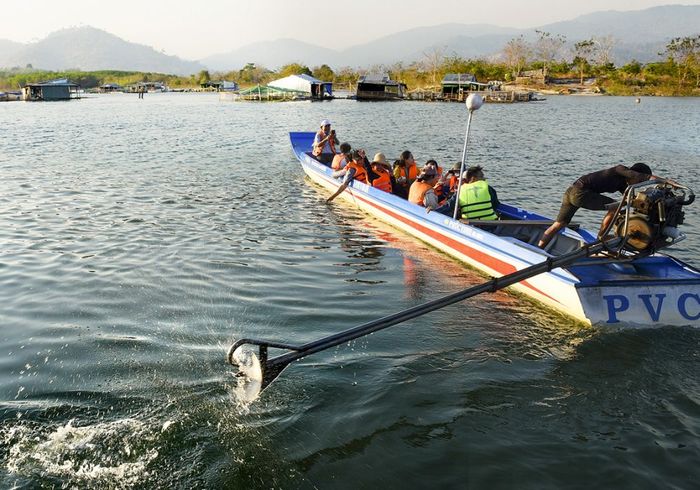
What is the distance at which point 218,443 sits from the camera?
511 centimetres

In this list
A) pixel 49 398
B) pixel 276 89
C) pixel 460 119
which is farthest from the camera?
pixel 276 89

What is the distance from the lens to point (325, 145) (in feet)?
62.2

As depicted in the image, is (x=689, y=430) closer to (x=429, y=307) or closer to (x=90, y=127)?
(x=429, y=307)

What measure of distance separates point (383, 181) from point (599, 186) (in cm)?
651

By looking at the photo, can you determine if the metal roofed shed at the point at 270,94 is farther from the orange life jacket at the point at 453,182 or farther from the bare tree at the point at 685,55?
the orange life jacket at the point at 453,182

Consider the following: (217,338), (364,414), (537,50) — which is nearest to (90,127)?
(217,338)

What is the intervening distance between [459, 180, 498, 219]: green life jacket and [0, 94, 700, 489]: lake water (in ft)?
3.82

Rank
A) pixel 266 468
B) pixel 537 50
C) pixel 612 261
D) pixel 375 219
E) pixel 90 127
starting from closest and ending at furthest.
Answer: pixel 266 468 < pixel 612 261 < pixel 375 219 < pixel 90 127 < pixel 537 50

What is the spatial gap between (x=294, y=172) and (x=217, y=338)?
567 inches

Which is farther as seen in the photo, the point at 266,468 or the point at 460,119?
the point at 460,119

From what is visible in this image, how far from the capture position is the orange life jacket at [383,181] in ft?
45.2

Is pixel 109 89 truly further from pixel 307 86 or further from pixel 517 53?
pixel 517 53

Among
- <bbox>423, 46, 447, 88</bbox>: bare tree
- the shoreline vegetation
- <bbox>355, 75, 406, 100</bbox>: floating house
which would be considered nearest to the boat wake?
<bbox>355, 75, 406, 100</bbox>: floating house

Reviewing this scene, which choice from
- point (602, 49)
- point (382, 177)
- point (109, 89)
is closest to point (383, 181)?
point (382, 177)
